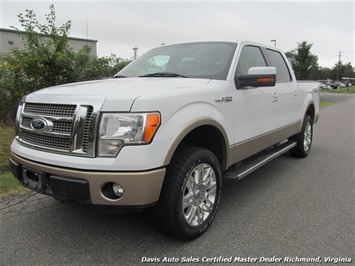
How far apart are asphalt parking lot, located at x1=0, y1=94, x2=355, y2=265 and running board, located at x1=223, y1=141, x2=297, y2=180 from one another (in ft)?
1.38

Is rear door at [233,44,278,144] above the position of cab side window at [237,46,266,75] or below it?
below

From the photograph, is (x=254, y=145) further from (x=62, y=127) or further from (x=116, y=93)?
(x=62, y=127)

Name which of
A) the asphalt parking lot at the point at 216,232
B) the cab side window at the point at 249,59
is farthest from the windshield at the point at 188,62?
the asphalt parking lot at the point at 216,232

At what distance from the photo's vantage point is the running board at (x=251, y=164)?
3596 mm


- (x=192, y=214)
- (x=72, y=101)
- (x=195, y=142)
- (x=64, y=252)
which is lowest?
(x=64, y=252)

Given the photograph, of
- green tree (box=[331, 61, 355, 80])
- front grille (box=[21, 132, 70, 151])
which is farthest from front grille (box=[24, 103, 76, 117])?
green tree (box=[331, 61, 355, 80])

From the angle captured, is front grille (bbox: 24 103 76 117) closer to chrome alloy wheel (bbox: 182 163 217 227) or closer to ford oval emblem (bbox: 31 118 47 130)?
ford oval emblem (bbox: 31 118 47 130)

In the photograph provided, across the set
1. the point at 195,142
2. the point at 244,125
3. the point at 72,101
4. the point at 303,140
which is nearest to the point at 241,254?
the point at 195,142

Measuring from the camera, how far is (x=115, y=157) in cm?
249

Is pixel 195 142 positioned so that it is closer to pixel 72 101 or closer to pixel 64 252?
pixel 72 101

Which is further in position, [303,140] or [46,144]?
[303,140]

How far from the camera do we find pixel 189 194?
9.66ft

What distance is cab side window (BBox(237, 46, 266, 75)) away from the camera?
3915mm

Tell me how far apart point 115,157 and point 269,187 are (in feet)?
9.02
